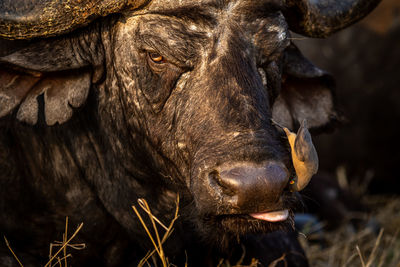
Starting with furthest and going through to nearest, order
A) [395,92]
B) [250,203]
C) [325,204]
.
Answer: [395,92] < [325,204] < [250,203]

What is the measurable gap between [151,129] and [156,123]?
0.05 m

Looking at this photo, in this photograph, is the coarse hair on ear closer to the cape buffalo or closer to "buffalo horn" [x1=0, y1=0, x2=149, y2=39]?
the cape buffalo

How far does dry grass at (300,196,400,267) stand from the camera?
15.3 ft

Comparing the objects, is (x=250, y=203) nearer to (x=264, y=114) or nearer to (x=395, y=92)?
(x=264, y=114)

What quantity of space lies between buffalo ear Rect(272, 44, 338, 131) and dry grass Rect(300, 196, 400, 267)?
3.33ft

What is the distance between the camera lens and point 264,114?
2.74 m

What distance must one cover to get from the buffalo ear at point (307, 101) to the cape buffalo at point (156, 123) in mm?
16

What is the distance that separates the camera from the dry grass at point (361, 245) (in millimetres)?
4652

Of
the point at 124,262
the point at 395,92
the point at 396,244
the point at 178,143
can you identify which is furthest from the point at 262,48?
the point at 395,92

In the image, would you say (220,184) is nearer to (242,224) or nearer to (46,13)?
(242,224)

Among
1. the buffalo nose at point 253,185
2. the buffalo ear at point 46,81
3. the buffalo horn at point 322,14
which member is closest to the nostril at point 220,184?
the buffalo nose at point 253,185

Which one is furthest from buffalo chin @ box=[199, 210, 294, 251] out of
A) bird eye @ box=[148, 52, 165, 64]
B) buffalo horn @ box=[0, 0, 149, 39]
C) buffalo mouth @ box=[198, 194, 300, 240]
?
buffalo horn @ box=[0, 0, 149, 39]

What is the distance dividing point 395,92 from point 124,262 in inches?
159

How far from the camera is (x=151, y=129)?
10.1 feet
